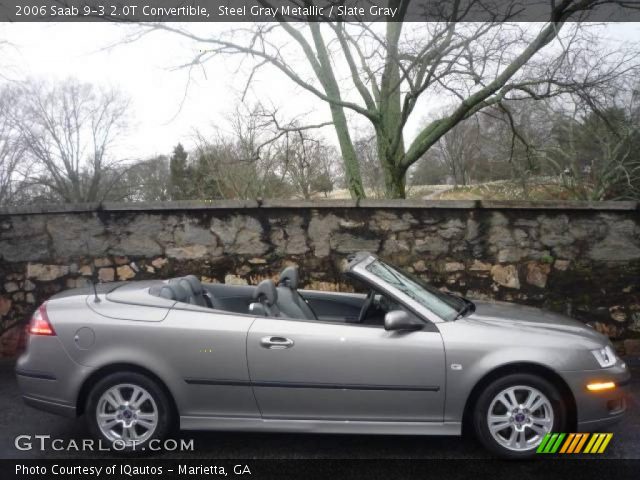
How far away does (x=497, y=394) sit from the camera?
10.5ft

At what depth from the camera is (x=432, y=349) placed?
3.22 m

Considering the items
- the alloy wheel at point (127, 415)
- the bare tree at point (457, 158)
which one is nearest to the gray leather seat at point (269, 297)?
the alloy wheel at point (127, 415)

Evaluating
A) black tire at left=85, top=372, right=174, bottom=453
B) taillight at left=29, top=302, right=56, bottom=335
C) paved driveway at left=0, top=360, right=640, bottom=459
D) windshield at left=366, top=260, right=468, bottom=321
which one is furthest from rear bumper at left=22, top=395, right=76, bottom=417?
windshield at left=366, top=260, right=468, bottom=321

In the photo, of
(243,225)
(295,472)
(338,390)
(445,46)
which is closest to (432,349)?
(338,390)

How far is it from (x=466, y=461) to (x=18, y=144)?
4207 centimetres

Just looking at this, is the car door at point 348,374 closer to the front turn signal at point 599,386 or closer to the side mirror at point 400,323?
the side mirror at point 400,323

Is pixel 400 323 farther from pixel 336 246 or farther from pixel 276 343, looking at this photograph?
pixel 336 246

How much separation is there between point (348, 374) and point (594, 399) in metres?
1.58

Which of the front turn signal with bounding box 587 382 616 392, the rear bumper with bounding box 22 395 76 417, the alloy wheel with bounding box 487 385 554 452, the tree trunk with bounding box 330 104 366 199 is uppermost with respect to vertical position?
the tree trunk with bounding box 330 104 366 199

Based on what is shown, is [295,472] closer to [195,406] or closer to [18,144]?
[195,406]

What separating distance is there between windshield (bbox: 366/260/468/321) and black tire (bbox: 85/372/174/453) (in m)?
1.68

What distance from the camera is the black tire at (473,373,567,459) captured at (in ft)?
10.5

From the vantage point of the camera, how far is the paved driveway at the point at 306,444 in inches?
132

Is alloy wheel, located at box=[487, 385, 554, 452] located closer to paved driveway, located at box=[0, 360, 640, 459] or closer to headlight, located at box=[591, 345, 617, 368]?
paved driveway, located at box=[0, 360, 640, 459]
